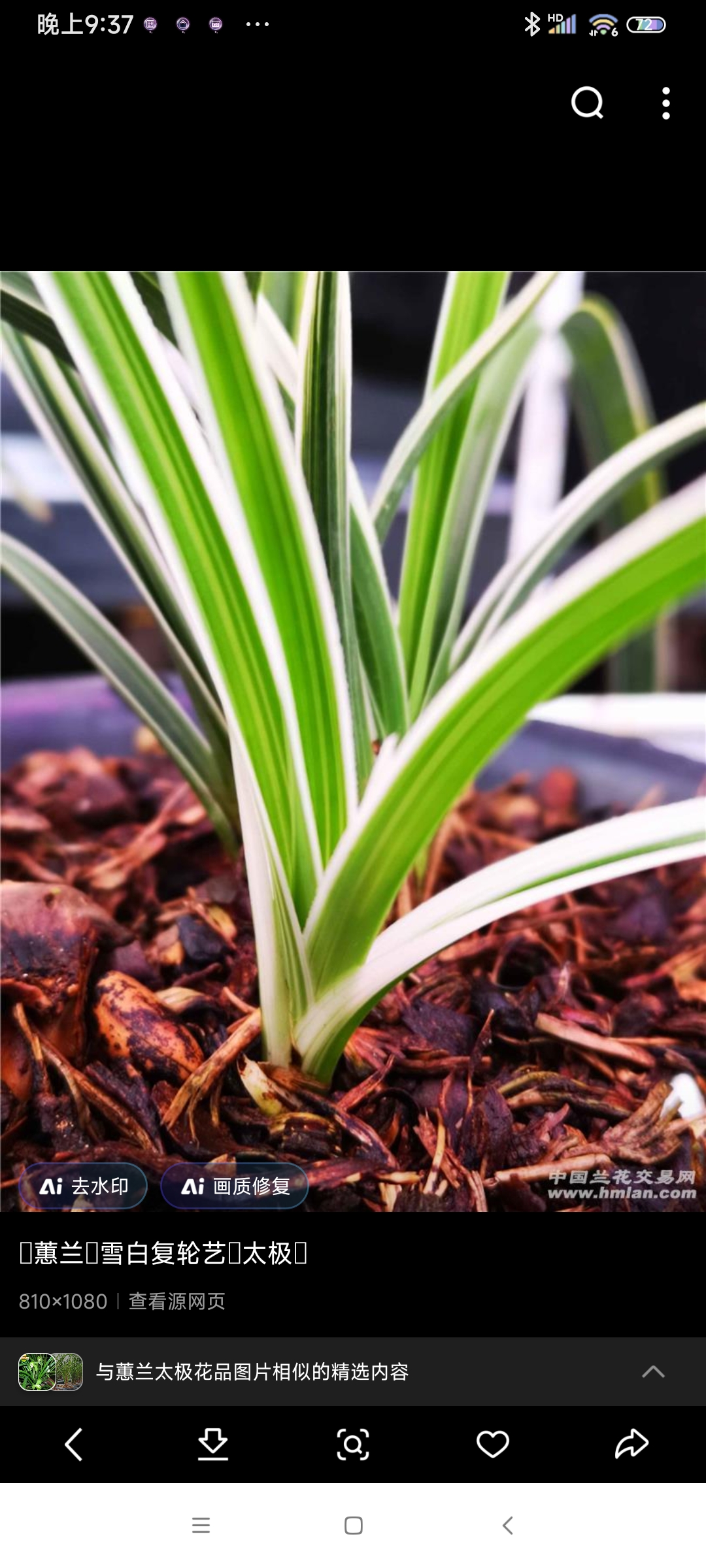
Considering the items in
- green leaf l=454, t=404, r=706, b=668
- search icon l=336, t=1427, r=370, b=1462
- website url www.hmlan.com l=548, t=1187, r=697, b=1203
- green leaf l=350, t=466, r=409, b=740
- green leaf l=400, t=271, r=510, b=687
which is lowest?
search icon l=336, t=1427, r=370, b=1462

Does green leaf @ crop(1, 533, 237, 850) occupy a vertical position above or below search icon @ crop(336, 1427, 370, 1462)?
above

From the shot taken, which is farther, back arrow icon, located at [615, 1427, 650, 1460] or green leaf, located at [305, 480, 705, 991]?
back arrow icon, located at [615, 1427, 650, 1460]

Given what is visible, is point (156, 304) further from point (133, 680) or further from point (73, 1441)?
point (73, 1441)

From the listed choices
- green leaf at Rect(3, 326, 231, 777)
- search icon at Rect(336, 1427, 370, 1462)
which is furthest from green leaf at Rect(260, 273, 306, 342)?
search icon at Rect(336, 1427, 370, 1462)

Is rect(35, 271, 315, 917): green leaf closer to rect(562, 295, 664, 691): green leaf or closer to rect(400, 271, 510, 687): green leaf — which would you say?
rect(400, 271, 510, 687): green leaf

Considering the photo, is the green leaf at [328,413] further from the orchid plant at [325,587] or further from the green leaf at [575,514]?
the green leaf at [575,514]
